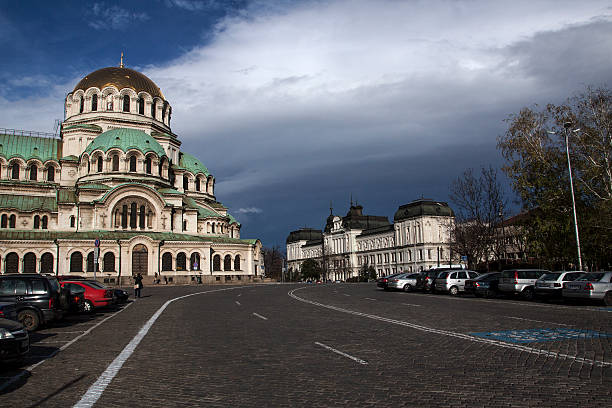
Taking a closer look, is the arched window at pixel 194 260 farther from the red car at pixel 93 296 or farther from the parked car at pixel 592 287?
the parked car at pixel 592 287

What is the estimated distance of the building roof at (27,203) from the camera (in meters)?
62.2

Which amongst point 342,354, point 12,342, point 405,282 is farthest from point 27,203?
point 342,354

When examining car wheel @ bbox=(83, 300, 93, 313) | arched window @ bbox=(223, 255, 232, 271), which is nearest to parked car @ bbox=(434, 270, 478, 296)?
car wheel @ bbox=(83, 300, 93, 313)

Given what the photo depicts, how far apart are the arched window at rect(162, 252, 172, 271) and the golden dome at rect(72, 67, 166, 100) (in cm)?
2666

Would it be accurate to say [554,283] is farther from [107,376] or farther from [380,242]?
[380,242]

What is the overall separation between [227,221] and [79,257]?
24596mm

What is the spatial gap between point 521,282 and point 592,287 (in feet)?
16.2

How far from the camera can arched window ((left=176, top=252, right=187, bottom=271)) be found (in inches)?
2566

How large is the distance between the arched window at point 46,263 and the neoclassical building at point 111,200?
105 mm

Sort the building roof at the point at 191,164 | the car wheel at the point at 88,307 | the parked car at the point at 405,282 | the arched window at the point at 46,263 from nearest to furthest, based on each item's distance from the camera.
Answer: the car wheel at the point at 88,307
the parked car at the point at 405,282
the arched window at the point at 46,263
the building roof at the point at 191,164

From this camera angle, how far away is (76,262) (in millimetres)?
59094

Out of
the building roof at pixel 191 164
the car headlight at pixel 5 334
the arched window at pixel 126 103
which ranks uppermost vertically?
the arched window at pixel 126 103

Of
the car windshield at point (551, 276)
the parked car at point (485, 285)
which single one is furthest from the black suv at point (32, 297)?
the parked car at point (485, 285)

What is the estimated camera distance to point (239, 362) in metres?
9.34
